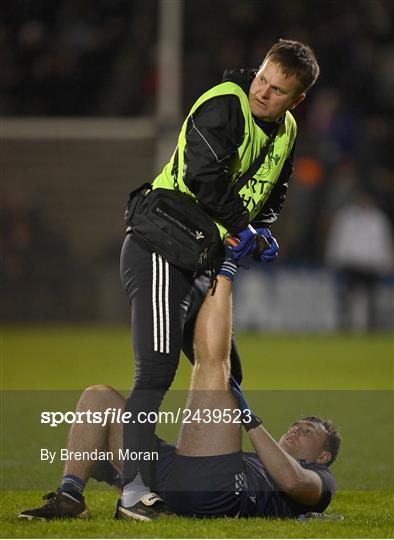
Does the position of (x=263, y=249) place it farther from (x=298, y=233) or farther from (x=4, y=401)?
(x=298, y=233)

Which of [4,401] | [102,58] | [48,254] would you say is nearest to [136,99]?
[102,58]

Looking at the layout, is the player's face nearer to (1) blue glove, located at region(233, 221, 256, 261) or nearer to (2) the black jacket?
(2) the black jacket

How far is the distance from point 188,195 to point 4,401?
4.64 meters

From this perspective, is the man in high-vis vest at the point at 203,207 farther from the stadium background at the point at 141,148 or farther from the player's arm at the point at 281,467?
the stadium background at the point at 141,148

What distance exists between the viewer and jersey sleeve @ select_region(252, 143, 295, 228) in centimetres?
600

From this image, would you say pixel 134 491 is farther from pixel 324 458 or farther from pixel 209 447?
pixel 324 458

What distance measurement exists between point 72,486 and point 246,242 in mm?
1236

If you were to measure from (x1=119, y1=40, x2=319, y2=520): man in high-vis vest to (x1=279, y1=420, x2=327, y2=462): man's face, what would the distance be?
22.6 inches

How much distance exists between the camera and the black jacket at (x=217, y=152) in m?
5.45

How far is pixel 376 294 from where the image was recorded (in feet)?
56.7

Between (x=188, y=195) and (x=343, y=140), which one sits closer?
(x=188, y=195)

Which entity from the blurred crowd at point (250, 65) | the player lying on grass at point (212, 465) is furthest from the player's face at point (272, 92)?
the blurred crowd at point (250, 65)

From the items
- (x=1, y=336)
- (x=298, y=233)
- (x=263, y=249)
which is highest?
(x=263, y=249)

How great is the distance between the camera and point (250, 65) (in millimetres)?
17266
